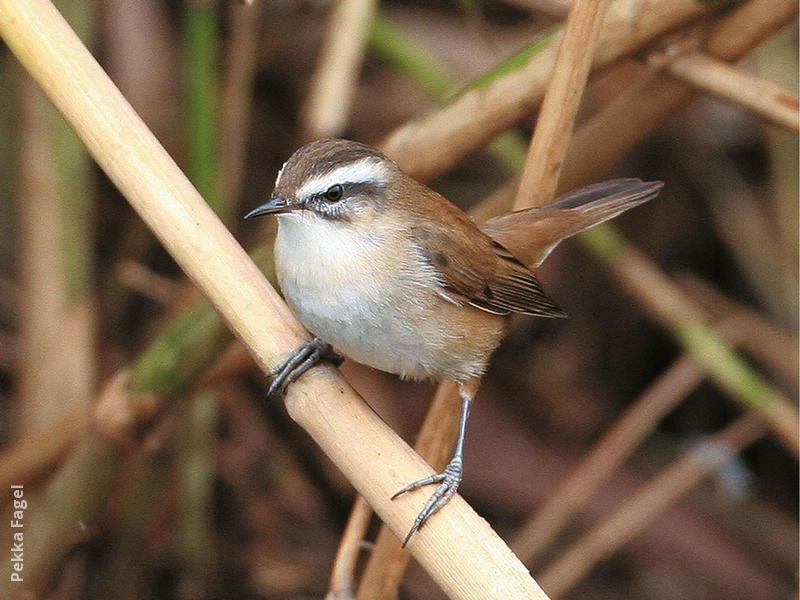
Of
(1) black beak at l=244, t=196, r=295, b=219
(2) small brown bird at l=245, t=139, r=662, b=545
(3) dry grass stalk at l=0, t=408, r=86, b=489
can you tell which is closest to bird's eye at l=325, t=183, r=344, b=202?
(2) small brown bird at l=245, t=139, r=662, b=545

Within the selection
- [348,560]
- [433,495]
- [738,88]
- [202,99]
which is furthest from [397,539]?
[202,99]

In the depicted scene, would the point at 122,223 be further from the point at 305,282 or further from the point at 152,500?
the point at 305,282

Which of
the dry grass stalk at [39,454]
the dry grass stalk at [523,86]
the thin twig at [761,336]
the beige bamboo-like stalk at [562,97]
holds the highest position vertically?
the dry grass stalk at [39,454]

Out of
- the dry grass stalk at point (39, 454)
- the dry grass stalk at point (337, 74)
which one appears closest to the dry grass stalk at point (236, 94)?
the dry grass stalk at point (337, 74)

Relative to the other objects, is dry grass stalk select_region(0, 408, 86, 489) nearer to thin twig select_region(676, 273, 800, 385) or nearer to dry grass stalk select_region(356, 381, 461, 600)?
dry grass stalk select_region(356, 381, 461, 600)

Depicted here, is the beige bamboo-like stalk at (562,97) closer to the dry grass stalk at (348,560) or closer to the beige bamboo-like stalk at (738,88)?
the beige bamboo-like stalk at (738,88)

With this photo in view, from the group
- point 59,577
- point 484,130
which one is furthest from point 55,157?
point 484,130

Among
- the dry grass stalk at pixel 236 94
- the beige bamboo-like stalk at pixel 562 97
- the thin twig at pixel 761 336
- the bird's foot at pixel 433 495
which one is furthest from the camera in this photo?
the thin twig at pixel 761 336

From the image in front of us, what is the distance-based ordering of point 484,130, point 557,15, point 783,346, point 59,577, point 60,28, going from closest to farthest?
point 60,28, point 484,130, point 59,577, point 557,15, point 783,346
